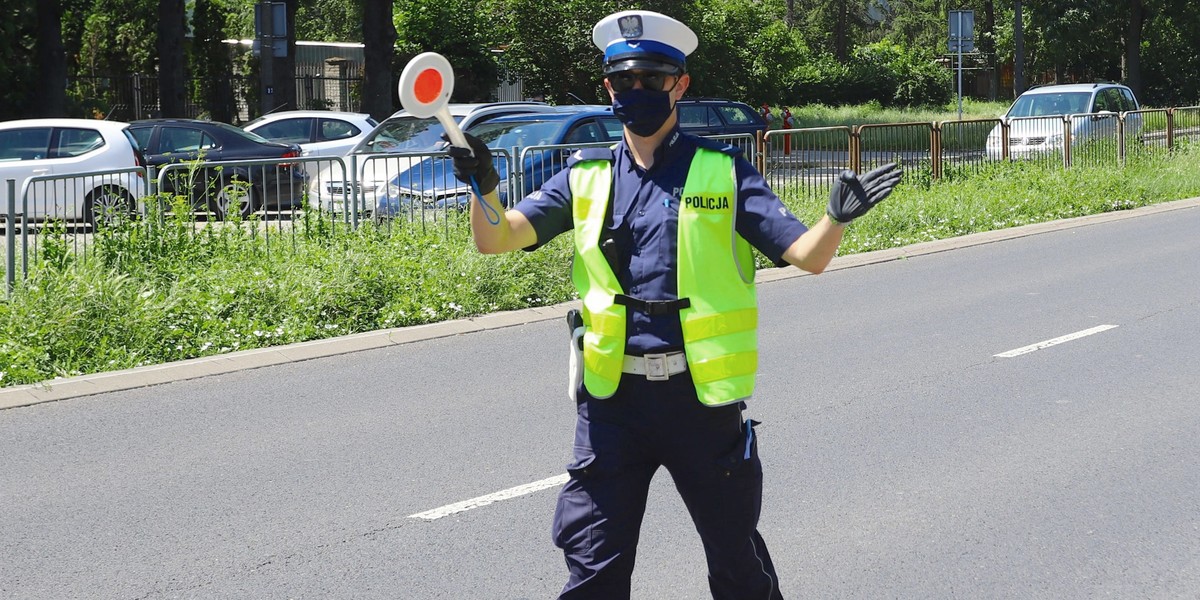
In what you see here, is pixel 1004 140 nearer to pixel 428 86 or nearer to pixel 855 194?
pixel 855 194

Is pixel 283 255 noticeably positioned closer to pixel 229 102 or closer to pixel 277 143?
pixel 277 143

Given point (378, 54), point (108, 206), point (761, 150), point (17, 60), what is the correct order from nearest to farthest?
point (108, 206), point (761, 150), point (378, 54), point (17, 60)

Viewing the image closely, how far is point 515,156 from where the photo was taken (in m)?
12.9

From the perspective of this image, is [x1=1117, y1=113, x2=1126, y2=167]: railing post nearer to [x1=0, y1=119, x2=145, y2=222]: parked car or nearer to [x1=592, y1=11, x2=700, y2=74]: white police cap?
[x1=0, y1=119, x2=145, y2=222]: parked car

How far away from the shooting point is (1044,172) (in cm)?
1956

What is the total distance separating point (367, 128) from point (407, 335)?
11.5 m

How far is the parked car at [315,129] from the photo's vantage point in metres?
20.8

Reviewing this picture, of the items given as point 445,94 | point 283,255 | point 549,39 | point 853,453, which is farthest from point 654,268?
point 549,39

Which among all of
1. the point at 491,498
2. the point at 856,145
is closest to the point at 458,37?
the point at 856,145

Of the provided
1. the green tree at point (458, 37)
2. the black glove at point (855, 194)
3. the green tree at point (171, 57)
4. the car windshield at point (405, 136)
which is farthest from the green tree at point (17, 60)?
the black glove at point (855, 194)

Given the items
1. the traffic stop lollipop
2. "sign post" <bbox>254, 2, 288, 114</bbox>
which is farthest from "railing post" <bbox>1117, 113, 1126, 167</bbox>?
the traffic stop lollipop

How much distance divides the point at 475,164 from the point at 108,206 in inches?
295

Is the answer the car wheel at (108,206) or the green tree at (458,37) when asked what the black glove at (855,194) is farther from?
the green tree at (458,37)

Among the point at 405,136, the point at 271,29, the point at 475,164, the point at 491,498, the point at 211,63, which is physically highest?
the point at 211,63
